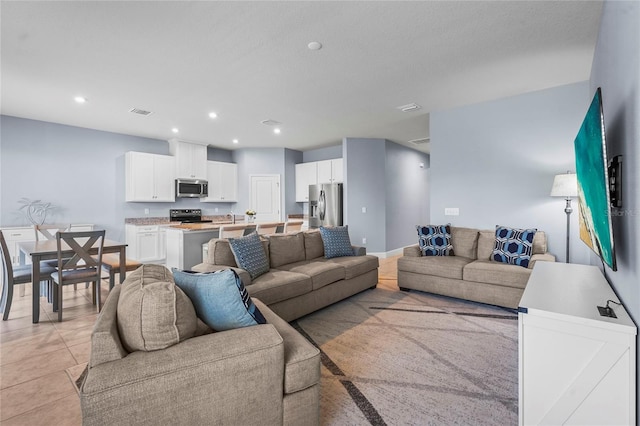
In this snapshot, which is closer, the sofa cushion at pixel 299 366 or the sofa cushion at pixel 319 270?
the sofa cushion at pixel 299 366

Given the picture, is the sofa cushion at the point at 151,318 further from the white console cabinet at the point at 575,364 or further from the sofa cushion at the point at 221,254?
the sofa cushion at the point at 221,254

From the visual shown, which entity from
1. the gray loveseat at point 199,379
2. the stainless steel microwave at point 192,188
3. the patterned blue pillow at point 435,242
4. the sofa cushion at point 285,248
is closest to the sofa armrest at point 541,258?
the patterned blue pillow at point 435,242

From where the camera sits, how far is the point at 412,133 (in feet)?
20.4

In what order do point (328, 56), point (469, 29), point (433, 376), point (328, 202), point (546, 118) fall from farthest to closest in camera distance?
point (328, 202)
point (546, 118)
point (328, 56)
point (469, 29)
point (433, 376)

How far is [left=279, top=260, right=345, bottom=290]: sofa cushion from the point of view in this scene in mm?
3272

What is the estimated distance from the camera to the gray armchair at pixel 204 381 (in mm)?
1075

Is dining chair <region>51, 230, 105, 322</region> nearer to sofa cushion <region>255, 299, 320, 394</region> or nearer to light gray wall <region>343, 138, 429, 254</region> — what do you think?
sofa cushion <region>255, 299, 320, 394</region>

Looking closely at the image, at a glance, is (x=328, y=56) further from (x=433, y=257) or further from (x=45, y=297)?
(x=45, y=297)

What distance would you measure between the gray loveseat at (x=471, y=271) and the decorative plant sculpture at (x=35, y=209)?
5.97m

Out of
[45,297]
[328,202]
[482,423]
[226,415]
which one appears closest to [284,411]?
[226,415]

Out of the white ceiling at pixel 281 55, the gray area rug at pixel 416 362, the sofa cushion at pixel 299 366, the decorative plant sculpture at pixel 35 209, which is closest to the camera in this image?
the sofa cushion at pixel 299 366

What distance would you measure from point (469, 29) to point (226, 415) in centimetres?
321

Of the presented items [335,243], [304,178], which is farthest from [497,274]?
[304,178]

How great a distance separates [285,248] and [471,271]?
7.34 ft
